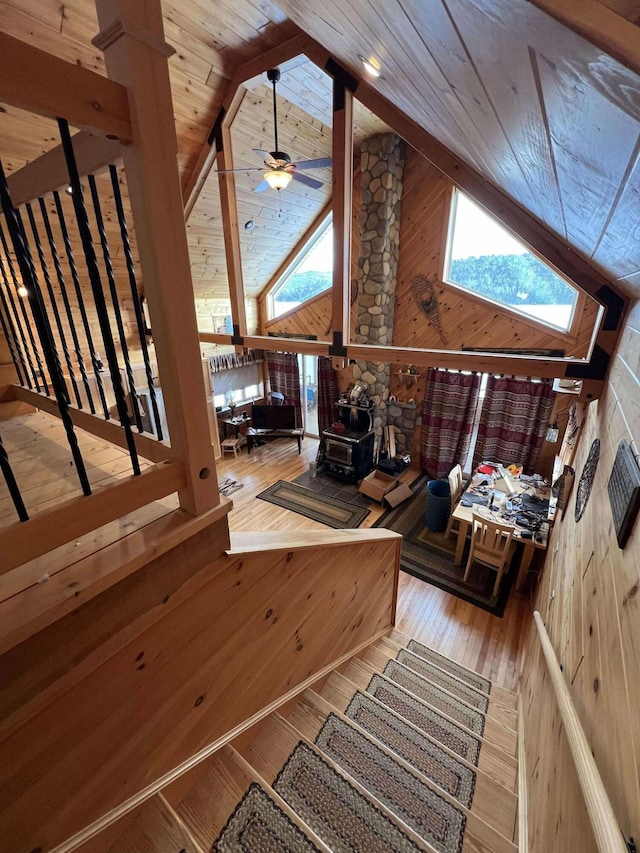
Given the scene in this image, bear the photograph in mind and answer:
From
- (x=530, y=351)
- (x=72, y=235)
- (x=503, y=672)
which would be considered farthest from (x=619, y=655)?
(x=72, y=235)

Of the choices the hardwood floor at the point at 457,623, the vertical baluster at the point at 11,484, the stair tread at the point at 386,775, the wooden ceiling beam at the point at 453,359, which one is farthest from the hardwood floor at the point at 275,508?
the wooden ceiling beam at the point at 453,359

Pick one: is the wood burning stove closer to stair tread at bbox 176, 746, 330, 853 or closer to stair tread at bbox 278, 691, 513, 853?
stair tread at bbox 278, 691, 513, 853

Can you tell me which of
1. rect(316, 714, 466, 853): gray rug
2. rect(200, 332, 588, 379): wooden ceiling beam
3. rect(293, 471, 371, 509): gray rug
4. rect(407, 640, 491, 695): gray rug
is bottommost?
rect(293, 471, 371, 509): gray rug

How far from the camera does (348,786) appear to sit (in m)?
1.54

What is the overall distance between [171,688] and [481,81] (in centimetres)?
211

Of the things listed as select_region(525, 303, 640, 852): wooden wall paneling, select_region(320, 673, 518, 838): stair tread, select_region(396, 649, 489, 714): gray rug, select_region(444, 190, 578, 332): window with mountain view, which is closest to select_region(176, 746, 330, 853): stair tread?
select_region(320, 673, 518, 838): stair tread

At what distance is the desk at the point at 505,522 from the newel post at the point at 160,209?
384 centimetres

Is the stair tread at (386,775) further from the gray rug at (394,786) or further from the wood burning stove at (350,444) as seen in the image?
the wood burning stove at (350,444)

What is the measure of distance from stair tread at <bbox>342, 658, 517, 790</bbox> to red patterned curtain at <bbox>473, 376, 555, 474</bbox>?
13.7 ft

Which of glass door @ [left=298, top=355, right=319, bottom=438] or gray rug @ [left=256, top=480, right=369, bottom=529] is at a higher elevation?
glass door @ [left=298, top=355, right=319, bottom=438]

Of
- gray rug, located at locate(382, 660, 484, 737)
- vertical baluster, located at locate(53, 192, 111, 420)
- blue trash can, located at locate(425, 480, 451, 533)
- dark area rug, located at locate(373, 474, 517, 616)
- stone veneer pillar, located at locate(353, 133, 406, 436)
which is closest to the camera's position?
vertical baluster, located at locate(53, 192, 111, 420)

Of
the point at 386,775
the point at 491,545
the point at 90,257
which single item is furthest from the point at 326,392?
the point at 90,257

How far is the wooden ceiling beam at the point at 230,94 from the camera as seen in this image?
3.36m

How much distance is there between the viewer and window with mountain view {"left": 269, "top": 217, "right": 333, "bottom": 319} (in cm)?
652
